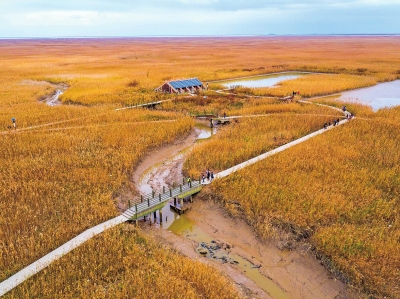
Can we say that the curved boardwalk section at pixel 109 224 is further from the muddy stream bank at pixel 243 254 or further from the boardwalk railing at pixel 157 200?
the muddy stream bank at pixel 243 254

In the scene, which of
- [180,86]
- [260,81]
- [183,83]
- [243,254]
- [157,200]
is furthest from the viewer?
[260,81]

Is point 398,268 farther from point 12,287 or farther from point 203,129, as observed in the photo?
point 203,129

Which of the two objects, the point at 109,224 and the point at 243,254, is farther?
the point at 109,224

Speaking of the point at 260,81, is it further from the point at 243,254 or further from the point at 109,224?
the point at 109,224

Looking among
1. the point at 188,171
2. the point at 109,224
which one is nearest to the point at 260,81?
the point at 188,171

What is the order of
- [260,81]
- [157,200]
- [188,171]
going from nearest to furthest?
[157,200] → [188,171] → [260,81]

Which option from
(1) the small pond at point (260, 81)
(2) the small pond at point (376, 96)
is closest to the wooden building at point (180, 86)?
(1) the small pond at point (260, 81)
